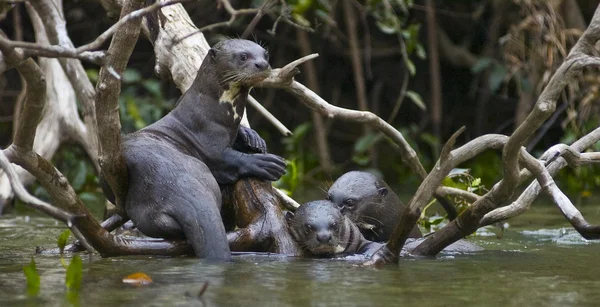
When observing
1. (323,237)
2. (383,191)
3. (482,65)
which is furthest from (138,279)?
(482,65)

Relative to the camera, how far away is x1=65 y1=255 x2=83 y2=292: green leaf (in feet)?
9.00

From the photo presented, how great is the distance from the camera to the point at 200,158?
13.1 ft

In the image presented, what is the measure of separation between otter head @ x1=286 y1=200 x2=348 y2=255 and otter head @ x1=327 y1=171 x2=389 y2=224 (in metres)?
0.32

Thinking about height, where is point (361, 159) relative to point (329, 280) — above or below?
above

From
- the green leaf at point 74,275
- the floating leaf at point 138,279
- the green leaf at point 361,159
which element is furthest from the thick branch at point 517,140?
the green leaf at point 361,159

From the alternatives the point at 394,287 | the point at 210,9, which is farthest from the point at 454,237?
the point at 210,9

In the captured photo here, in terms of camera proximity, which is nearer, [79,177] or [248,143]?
[248,143]

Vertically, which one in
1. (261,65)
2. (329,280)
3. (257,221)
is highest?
(261,65)

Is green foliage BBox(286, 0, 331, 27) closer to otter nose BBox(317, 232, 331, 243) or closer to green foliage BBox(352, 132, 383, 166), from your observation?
green foliage BBox(352, 132, 383, 166)

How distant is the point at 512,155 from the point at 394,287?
65cm

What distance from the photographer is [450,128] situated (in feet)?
29.0

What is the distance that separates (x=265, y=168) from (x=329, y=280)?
997 mm

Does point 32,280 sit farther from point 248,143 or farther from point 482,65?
point 482,65

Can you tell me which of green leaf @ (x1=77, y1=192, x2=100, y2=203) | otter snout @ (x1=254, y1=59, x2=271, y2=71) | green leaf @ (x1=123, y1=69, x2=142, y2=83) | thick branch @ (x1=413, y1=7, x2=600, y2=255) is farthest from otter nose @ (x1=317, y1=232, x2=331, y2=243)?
green leaf @ (x1=123, y1=69, x2=142, y2=83)
